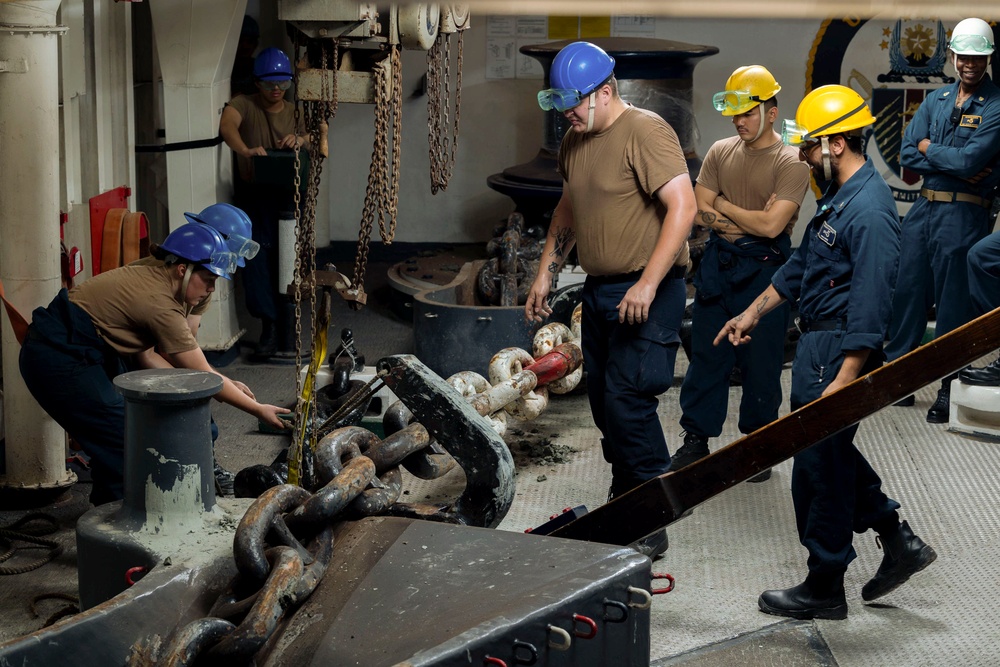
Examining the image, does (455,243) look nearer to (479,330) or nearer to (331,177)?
(331,177)

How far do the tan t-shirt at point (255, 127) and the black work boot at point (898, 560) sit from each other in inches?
176

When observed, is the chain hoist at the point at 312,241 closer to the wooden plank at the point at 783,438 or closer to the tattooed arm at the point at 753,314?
the wooden plank at the point at 783,438

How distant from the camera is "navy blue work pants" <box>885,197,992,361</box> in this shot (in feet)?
19.4

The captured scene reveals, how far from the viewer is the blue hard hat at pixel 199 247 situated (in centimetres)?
404

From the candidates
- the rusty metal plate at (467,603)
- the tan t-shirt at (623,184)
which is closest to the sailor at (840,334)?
the tan t-shirt at (623,184)

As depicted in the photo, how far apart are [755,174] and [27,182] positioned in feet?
10.1

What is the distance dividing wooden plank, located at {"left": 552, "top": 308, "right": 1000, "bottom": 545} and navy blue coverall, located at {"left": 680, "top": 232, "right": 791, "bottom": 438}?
2048 millimetres

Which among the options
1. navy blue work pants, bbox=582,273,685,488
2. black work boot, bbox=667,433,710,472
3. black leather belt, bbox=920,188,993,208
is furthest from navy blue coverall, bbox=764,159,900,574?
black leather belt, bbox=920,188,993,208

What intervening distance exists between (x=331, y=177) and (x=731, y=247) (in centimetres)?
550

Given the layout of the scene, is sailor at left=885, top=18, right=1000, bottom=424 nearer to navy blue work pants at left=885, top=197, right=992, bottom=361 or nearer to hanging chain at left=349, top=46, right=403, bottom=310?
navy blue work pants at left=885, top=197, right=992, bottom=361

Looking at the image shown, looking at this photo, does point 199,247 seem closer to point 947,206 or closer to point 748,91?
point 748,91

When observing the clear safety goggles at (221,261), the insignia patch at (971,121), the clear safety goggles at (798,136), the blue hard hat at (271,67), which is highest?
the blue hard hat at (271,67)

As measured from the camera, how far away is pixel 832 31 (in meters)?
9.39

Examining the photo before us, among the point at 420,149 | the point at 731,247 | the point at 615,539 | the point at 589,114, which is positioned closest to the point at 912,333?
the point at 731,247
